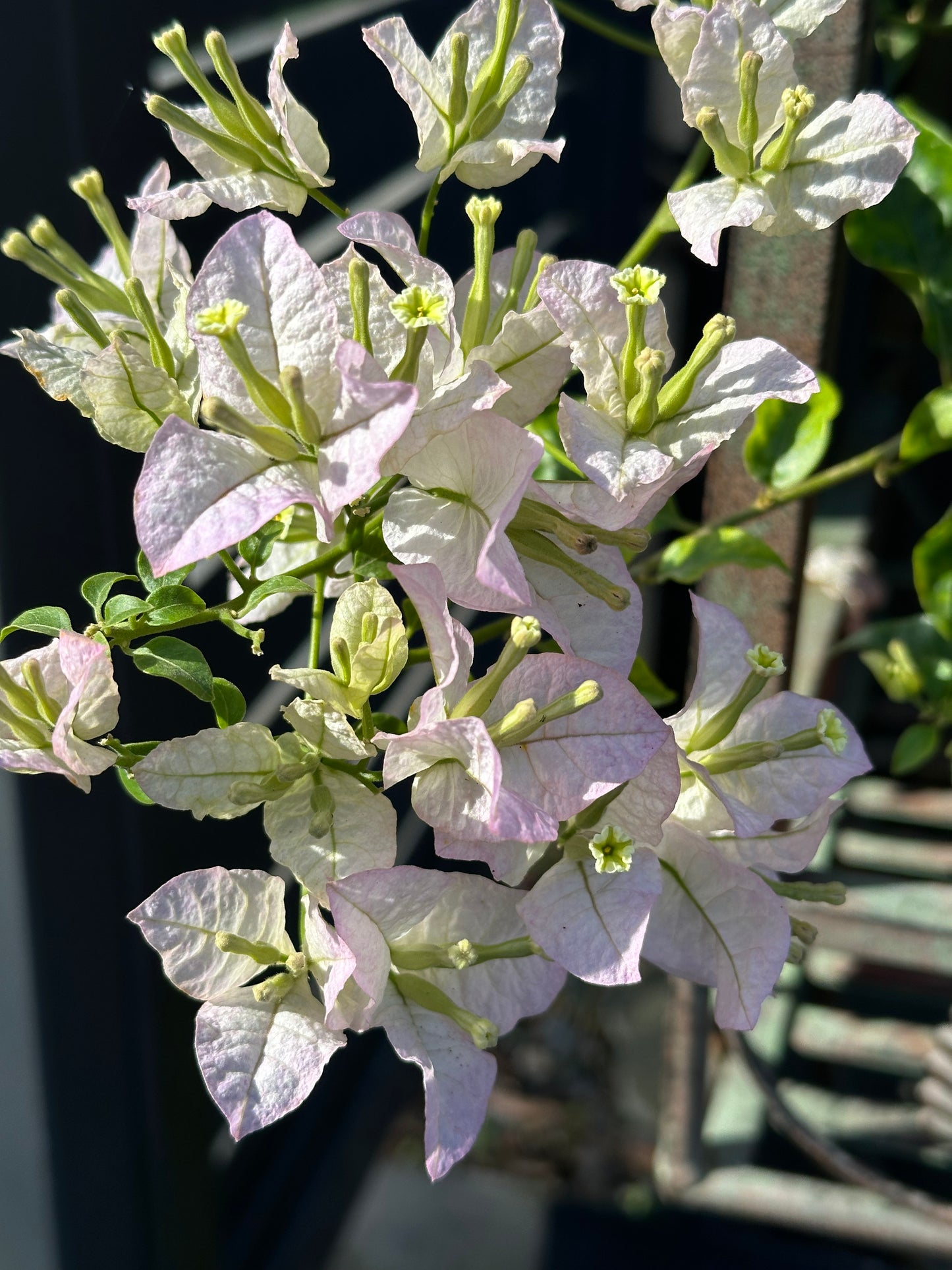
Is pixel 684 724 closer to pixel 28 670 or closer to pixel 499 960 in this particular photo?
pixel 499 960

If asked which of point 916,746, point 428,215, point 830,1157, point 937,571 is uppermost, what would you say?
point 428,215

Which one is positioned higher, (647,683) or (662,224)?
(662,224)

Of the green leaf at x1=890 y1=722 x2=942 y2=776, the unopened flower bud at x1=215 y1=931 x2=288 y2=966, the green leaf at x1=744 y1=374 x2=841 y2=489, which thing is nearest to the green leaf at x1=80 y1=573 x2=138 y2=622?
the unopened flower bud at x1=215 y1=931 x2=288 y2=966

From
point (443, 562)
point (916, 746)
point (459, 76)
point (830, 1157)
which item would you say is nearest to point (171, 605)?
point (443, 562)

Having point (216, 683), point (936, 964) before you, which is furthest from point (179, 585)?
point (936, 964)

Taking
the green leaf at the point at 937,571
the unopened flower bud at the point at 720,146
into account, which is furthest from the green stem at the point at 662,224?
the green leaf at the point at 937,571

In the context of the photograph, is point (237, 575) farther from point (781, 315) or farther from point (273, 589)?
point (781, 315)

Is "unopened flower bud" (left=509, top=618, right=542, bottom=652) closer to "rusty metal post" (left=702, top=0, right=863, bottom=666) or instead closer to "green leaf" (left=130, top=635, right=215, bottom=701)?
"green leaf" (left=130, top=635, right=215, bottom=701)
